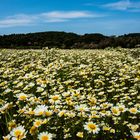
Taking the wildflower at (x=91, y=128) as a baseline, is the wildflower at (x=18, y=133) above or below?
above

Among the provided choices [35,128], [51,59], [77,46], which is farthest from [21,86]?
[77,46]

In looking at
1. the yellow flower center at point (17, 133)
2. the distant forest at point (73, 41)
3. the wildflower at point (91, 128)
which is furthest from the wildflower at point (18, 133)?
the distant forest at point (73, 41)

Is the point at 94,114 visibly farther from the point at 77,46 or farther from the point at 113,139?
the point at 77,46

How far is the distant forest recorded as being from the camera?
30092mm

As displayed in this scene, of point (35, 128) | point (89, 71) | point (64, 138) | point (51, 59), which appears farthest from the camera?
point (51, 59)

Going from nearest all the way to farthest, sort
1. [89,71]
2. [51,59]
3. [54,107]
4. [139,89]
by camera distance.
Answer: [54,107]
[139,89]
[89,71]
[51,59]

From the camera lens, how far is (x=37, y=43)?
38812 millimetres

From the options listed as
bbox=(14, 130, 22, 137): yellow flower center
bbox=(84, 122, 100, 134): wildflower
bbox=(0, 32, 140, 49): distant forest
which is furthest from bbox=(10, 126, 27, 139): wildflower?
bbox=(0, 32, 140, 49): distant forest

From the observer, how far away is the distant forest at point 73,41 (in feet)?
98.7

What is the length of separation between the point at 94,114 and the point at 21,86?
10.2 feet

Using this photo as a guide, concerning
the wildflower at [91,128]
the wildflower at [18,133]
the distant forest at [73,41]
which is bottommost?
the distant forest at [73,41]

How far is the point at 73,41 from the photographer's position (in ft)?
121

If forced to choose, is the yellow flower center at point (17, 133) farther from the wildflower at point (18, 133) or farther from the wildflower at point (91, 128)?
the wildflower at point (91, 128)

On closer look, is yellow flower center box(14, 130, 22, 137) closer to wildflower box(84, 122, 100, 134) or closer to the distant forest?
wildflower box(84, 122, 100, 134)
